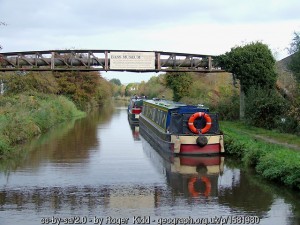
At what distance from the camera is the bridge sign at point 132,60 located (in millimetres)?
27000

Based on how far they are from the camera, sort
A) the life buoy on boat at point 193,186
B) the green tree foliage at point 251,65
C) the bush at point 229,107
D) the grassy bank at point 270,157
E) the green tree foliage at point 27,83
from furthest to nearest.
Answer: the green tree foliage at point 27,83 → the bush at point 229,107 → the green tree foliage at point 251,65 → the life buoy on boat at point 193,186 → the grassy bank at point 270,157

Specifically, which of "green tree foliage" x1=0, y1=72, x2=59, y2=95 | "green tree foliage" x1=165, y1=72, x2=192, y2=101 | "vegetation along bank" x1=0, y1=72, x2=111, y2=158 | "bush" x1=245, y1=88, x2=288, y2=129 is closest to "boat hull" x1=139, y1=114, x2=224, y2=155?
"bush" x1=245, y1=88, x2=288, y2=129

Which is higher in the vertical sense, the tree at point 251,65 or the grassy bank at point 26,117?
the tree at point 251,65

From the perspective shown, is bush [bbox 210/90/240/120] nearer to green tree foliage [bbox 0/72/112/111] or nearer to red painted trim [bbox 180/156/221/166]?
red painted trim [bbox 180/156/221/166]

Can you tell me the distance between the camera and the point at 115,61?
2711cm

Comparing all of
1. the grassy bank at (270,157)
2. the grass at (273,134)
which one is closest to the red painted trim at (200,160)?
the grassy bank at (270,157)

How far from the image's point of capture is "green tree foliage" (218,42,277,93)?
86.8 feet

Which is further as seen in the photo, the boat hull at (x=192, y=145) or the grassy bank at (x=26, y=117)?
the grassy bank at (x=26, y=117)

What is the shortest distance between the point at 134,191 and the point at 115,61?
15983 millimetres

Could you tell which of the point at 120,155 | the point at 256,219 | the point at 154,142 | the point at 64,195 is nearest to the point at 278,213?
the point at 256,219

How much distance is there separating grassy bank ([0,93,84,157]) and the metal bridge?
2309 millimetres

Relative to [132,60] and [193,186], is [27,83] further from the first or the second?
[193,186]

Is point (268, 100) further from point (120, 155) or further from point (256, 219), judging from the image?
point (256, 219)

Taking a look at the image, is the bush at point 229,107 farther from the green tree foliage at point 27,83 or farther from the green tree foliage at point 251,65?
the green tree foliage at point 27,83
